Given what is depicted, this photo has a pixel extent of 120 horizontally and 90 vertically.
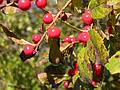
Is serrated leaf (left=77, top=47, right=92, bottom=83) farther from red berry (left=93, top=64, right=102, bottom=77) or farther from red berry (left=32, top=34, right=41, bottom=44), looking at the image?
red berry (left=32, top=34, right=41, bottom=44)

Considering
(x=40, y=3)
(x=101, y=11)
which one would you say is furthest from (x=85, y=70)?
(x=40, y=3)

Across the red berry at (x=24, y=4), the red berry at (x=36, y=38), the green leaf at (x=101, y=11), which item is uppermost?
the red berry at (x=24, y=4)

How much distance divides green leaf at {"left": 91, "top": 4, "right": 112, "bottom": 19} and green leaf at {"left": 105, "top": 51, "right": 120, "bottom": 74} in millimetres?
176

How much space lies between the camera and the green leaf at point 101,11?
4.70 feet

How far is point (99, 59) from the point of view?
1441mm

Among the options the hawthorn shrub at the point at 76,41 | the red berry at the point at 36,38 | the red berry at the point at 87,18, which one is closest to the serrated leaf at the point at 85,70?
the hawthorn shrub at the point at 76,41

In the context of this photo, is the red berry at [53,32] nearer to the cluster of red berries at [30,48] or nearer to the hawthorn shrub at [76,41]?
the hawthorn shrub at [76,41]

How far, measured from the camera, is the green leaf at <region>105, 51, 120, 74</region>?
58.1 inches

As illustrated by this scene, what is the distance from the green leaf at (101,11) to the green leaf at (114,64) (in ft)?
0.58

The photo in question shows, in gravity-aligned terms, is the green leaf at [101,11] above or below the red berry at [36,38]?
above

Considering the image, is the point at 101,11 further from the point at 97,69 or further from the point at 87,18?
the point at 97,69

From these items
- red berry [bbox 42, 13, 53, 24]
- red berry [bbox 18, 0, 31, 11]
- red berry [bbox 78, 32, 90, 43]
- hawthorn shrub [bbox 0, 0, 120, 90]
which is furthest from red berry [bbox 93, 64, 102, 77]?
red berry [bbox 18, 0, 31, 11]

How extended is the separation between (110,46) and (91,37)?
8.7 inches

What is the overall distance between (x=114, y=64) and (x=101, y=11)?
21 centimetres
